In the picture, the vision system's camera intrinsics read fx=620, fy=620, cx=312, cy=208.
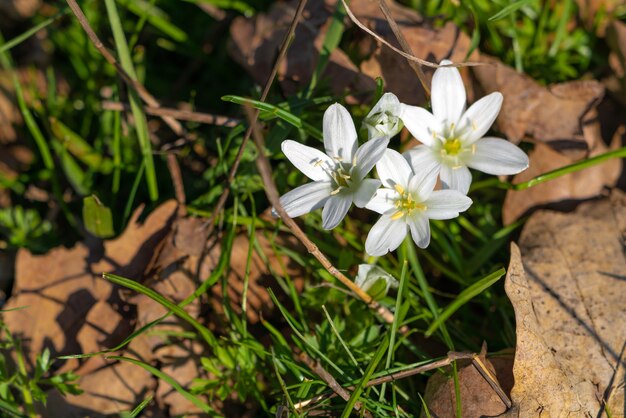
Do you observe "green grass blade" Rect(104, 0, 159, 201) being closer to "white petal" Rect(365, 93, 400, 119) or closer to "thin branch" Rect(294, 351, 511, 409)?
"white petal" Rect(365, 93, 400, 119)

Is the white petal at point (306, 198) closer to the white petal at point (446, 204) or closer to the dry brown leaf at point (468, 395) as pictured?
the white petal at point (446, 204)

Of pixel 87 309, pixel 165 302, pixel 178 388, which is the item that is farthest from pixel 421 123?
pixel 87 309

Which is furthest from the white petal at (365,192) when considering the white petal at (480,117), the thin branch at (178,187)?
the thin branch at (178,187)

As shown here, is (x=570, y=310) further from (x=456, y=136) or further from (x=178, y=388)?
(x=178, y=388)

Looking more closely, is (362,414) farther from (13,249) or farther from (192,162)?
(13,249)

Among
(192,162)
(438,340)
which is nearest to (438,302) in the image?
(438,340)

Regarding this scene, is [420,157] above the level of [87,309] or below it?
above
